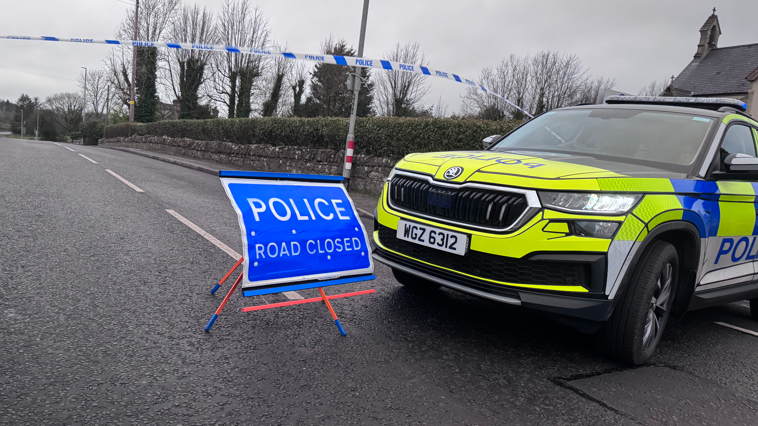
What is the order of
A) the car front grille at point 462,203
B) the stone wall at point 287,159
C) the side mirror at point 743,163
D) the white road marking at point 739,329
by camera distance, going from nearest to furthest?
the car front grille at point 462,203 < the side mirror at point 743,163 < the white road marking at point 739,329 < the stone wall at point 287,159

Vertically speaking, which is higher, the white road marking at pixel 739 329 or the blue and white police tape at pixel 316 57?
the blue and white police tape at pixel 316 57

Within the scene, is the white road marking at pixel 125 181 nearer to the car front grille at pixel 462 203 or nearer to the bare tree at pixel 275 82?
the car front grille at pixel 462 203

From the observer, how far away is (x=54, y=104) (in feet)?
284

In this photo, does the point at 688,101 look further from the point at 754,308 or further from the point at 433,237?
the point at 433,237

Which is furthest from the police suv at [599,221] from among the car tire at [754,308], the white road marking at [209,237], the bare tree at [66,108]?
the bare tree at [66,108]

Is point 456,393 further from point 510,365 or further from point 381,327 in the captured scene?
point 381,327

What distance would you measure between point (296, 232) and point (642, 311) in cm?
238

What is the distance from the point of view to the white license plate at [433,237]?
11.1 ft

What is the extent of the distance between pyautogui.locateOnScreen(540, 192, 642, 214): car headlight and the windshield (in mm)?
1060

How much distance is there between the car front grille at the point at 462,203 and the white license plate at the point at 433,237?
10cm

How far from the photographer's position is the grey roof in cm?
3825

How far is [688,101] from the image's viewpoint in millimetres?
5109

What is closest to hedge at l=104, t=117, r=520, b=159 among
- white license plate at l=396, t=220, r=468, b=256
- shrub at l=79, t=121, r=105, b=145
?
white license plate at l=396, t=220, r=468, b=256

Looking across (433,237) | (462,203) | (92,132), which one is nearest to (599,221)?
(462,203)
